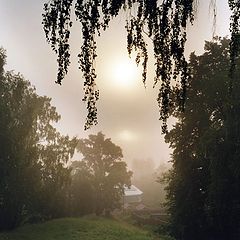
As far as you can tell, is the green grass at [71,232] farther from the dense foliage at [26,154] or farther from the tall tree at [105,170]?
the tall tree at [105,170]

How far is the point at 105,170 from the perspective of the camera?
5369 centimetres

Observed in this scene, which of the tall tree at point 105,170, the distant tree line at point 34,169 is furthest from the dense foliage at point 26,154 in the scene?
the tall tree at point 105,170

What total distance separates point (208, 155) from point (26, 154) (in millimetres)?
14004

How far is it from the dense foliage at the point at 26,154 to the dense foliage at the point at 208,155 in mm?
11115

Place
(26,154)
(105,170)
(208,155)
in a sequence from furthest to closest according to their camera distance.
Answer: (105,170), (26,154), (208,155)

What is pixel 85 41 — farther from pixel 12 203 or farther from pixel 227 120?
pixel 12 203

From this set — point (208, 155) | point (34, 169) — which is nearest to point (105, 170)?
point (34, 169)

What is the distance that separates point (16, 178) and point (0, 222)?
5.22m

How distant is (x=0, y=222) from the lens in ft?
111

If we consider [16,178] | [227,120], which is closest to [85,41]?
[227,120]

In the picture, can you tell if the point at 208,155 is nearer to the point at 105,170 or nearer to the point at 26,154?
the point at 26,154

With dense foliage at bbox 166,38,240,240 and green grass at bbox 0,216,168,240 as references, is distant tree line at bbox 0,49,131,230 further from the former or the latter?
dense foliage at bbox 166,38,240,240

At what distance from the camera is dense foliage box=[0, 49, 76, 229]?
30.3 meters

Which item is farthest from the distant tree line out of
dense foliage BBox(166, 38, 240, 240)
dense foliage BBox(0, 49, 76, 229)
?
dense foliage BBox(166, 38, 240, 240)
